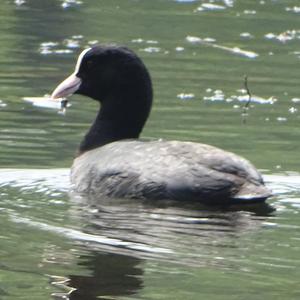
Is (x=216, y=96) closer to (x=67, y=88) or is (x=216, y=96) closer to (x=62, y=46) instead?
(x=67, y=88)

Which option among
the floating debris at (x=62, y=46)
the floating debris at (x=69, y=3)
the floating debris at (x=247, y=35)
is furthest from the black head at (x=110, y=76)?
the floating debris at (x=69, y=3)

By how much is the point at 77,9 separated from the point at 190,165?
34.8ft

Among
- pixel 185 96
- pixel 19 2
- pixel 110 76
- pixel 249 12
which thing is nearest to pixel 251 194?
pixel 110 76

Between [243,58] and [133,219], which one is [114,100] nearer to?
[133,219]

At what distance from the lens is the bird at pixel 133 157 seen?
924 centimetres

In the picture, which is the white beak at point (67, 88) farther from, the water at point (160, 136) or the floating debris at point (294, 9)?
the floating debris at point (294, 9)

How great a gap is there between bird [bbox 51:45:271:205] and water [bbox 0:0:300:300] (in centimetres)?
12

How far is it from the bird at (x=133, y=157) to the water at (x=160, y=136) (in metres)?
0.12

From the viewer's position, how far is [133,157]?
9734 mm

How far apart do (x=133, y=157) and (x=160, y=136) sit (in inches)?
82.0

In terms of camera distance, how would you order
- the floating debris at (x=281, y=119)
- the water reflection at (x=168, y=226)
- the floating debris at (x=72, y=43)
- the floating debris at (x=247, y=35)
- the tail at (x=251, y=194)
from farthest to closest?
the floating debris at (x=247, y=35)
the floating debris at (x=72, y=43)
the floating debris at (x=281, y=119)
the tail at (x=251, y=194)
the water reflection at (x=168, y=226)

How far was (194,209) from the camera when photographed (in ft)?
30.5

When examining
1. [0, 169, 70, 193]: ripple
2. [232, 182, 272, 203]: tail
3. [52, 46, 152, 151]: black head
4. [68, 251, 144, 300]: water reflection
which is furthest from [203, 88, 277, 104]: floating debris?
[68, 251, 144, 300]: water reflection

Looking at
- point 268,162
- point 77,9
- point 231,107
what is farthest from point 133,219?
point 77,9
